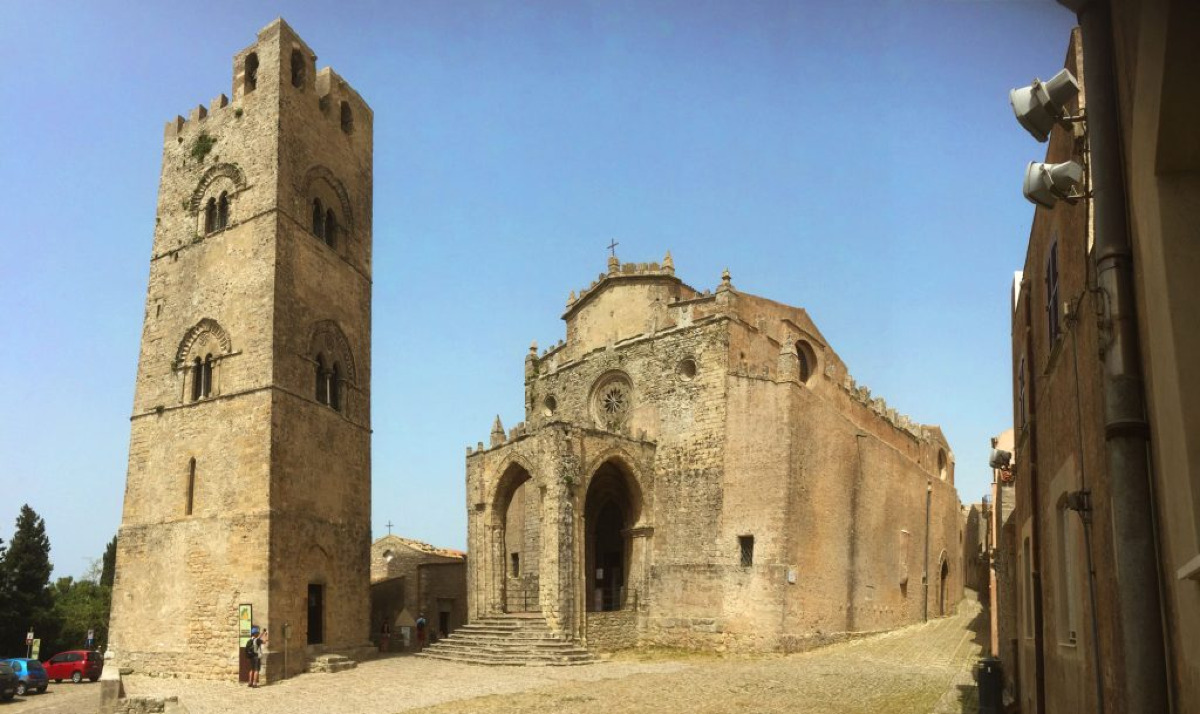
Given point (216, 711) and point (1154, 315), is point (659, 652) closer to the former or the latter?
point (216, 711)

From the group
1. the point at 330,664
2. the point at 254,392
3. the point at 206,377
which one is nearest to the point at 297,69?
the point at 206,377

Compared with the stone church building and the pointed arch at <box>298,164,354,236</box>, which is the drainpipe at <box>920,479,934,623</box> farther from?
the pointed arch at <box>298,164,354,236</box>

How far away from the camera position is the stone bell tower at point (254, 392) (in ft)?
75.8

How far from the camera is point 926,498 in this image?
124ft

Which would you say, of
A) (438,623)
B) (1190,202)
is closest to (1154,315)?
(1190,202)

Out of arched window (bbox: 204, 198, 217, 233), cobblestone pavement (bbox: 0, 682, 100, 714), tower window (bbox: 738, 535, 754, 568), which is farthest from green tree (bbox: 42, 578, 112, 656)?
tower window (bbox: 738, 535, 754, 568)

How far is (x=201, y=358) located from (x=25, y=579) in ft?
61.1

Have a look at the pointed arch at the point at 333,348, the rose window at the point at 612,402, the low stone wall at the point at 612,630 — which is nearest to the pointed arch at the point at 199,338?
the pointed arch at the point at 333,348

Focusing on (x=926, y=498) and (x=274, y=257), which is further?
(x=926, y=498)

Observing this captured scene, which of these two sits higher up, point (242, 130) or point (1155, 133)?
point (242, 130)

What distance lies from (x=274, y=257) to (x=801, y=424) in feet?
49.7

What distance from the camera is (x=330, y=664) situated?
23.2 m

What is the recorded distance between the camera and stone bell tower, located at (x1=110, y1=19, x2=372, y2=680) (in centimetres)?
2309

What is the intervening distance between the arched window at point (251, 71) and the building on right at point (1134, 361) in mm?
24730
